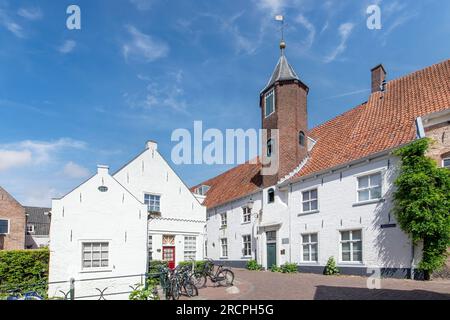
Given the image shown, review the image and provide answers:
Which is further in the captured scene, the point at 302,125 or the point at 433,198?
the point at 302,125

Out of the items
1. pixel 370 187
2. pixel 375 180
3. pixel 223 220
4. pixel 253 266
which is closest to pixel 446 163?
pixel 375 180

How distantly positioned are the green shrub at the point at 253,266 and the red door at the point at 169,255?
232 inches

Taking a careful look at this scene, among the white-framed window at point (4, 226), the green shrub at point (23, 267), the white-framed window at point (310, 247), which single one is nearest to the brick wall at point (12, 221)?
the white-framed window at point (4, 226)

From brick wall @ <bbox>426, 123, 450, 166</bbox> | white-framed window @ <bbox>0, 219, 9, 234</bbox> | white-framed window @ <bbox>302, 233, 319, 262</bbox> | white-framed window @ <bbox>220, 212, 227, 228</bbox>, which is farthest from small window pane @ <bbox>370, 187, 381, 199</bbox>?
white-framed window @ <bbox>0, 219, 9, 234</bbox>

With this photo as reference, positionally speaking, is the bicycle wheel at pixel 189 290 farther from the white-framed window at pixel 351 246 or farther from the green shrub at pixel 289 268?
the green shrub at pixel 289 268

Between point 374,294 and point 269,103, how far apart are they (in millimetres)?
15971

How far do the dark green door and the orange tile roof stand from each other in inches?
175

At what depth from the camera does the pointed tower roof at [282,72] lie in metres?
22.7

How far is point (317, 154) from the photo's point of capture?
69.7 feet
